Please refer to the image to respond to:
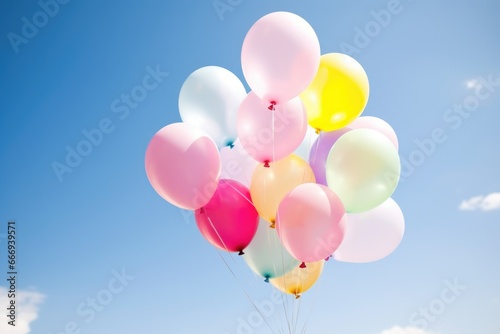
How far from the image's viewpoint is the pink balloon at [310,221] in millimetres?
3746

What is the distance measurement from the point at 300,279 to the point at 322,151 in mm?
1397

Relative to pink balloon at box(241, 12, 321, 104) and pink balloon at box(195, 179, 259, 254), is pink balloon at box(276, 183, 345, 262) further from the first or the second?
pink balloon at box(241, 12, 321, 104)

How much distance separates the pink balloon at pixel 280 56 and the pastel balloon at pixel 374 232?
1543 millimetres

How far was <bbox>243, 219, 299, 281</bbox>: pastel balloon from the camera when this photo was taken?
14.8ft

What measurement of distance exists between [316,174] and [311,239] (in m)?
0.86

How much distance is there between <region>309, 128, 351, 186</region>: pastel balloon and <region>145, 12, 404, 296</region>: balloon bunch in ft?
0.04

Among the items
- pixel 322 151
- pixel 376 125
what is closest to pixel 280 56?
pixel 322 151

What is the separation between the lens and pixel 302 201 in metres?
3.76

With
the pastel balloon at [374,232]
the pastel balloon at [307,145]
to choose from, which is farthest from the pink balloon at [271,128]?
the pastel balloon at [374,232]

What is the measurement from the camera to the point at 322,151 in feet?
14.6

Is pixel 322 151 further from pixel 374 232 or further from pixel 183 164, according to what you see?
pixel 183 164

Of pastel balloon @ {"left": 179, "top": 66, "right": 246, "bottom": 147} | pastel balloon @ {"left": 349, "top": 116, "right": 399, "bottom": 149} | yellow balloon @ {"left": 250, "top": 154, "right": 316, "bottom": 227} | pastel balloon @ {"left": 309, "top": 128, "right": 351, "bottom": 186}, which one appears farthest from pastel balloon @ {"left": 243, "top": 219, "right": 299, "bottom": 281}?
pastel balloon @ {"left": 349, "top": 116, "right": 399, "bottom": 149}

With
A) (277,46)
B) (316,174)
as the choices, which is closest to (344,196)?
(316,174)

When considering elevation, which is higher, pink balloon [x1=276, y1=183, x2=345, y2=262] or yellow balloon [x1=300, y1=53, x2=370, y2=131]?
yellow balloon [x1=300, y1=53, x2=370, y2=131]
